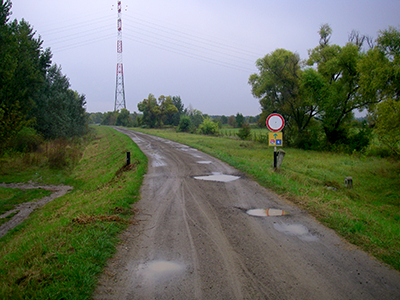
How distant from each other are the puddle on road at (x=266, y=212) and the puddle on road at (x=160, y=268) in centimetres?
291

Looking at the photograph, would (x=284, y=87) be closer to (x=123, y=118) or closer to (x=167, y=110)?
(x=167, y=110)

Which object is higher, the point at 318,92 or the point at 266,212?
the point at 318,92

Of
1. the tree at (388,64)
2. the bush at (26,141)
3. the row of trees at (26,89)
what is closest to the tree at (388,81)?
the tree at (388,64)

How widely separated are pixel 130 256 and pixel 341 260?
10.8 ft

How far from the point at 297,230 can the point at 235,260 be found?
1.93 m

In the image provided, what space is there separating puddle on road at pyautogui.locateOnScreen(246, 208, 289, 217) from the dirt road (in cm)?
11

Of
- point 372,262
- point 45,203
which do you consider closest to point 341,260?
point 372,262

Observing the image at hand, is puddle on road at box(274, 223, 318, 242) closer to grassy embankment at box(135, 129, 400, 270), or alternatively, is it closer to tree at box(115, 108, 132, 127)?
grassy embankment at box(135, 129, 400, 270)

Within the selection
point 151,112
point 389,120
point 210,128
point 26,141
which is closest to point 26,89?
point 26,141

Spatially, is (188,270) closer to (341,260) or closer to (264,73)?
(341,260)

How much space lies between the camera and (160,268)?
13.1 ft

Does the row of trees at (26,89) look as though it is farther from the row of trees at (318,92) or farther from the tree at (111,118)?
the tree at (111,118)

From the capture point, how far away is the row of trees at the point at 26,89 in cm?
1475

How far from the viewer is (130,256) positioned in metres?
4.37
